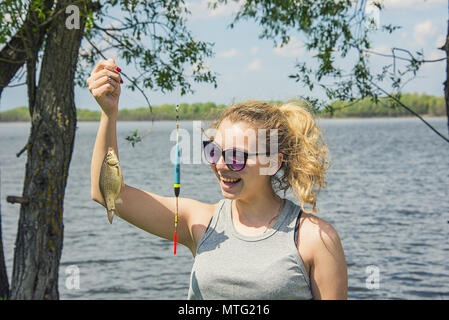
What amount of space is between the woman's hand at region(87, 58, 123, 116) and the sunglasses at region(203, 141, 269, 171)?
22.2 inches

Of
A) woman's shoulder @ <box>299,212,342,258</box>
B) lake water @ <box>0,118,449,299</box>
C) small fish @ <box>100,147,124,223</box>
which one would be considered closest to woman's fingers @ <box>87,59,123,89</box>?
small fish @ <box>100,147,124,223</box>

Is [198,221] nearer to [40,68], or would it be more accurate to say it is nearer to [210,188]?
[40,68]

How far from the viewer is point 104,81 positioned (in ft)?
8.14

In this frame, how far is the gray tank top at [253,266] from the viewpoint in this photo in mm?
2617

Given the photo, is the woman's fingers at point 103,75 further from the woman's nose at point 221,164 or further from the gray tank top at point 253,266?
the gray tank top at point 253,266

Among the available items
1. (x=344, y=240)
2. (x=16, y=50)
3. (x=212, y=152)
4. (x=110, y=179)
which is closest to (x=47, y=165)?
(x=16, y=50)

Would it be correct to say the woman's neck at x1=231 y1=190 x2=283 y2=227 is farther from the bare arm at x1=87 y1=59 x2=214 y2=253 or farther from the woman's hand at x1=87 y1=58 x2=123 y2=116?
the woman's hand at x1=87 y1=58 x2=123 y2=116

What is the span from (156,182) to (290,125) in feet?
115

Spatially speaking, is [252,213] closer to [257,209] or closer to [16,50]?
[257,209]

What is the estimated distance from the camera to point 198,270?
108 inches

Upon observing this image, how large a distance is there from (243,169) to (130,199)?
608 millimetres
